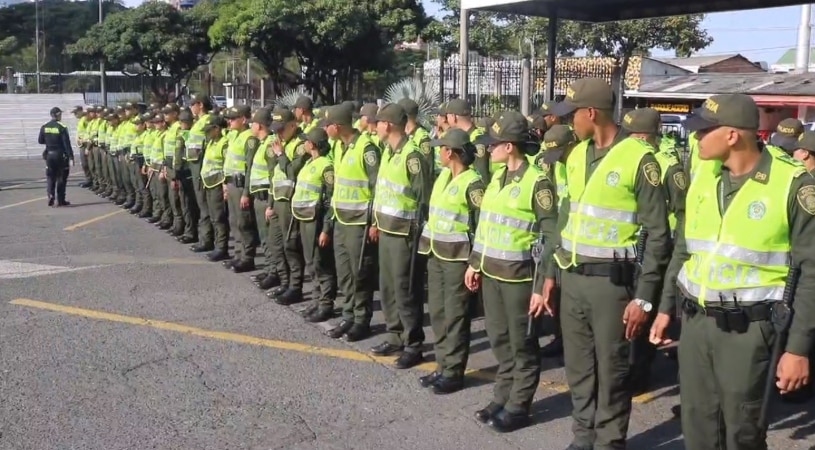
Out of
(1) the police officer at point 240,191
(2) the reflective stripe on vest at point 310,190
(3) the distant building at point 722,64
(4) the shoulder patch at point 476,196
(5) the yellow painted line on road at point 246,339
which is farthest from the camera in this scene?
(3) the distant building at point 722,64

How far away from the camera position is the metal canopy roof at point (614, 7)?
11.2m

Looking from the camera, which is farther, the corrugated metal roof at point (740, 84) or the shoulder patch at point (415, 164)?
the corrugated metal roof at point (740, 84)

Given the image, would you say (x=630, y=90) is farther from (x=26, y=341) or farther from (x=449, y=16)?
(x=26, y=341)

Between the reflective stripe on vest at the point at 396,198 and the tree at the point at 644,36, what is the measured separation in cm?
2262

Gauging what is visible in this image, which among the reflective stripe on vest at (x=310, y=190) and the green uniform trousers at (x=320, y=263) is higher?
the reflective stripe on vest at (x=310, y=190)

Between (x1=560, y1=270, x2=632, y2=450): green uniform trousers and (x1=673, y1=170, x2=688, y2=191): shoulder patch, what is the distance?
3.07 feet

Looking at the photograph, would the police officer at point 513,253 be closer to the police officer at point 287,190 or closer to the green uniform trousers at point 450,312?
the green uniform trousers at point 450,312

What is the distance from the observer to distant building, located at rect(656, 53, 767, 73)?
42531mm

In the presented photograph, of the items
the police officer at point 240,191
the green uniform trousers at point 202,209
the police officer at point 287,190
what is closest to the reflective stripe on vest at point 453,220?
the police officer at point 287,190

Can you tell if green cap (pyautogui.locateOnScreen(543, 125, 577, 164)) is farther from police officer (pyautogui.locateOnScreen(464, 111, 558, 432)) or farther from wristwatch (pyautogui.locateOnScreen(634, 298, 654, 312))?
wristwatch (pyautogui.locateOnScreen(634, 298, 654, 312))

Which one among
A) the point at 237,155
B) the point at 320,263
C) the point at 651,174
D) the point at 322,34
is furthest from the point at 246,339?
the point at 322,34

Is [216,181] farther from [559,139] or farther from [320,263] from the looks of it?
[559,139]

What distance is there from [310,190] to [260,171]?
56.4 inches

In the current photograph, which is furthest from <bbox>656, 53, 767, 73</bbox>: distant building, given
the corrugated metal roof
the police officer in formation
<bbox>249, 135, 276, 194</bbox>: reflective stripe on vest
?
the police officer in formation
